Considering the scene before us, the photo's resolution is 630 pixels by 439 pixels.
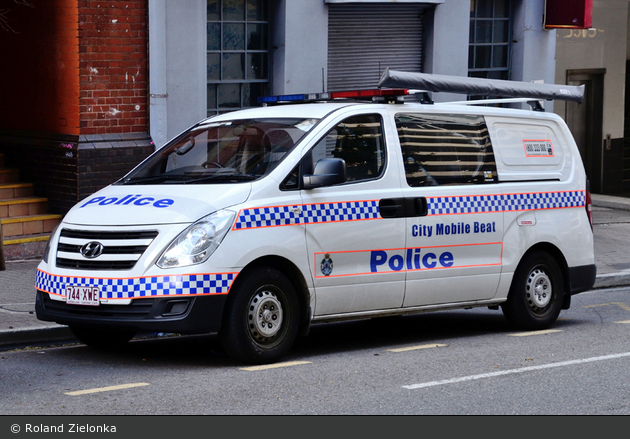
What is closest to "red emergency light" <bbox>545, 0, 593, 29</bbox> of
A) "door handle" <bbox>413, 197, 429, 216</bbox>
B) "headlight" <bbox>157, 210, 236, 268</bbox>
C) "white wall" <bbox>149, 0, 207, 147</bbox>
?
"white wall" <bbox>149, 0, 207, 147</bbox>

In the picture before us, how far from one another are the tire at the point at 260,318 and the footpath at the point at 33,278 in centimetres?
216

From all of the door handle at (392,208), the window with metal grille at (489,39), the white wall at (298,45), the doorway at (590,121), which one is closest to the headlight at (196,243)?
the door handle at (392,208)

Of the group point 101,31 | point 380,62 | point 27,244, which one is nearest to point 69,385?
point 27,244

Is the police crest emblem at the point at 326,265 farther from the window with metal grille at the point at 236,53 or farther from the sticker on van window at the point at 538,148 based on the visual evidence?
the window with metal grille at the point at 236,53

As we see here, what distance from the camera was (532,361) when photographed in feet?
25.3

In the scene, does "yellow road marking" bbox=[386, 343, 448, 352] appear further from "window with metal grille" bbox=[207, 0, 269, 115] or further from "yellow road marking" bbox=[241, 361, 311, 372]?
"window with metal grille" bbox=[207, 0, 269, 115]

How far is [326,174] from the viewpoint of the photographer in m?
7.43

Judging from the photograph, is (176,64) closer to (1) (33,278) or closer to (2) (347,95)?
(1) (33,278)

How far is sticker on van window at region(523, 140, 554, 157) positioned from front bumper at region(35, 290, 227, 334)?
3637 mm

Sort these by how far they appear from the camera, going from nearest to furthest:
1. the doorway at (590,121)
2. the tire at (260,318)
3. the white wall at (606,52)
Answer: the tire at (260,318)
the white wall at (606,52)
the doorway at (590,121)

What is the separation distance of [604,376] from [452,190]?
209 centimetres

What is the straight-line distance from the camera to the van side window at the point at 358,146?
783 cm

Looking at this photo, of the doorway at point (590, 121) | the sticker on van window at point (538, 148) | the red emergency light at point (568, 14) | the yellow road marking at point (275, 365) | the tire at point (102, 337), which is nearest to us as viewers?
the yellow road marking at point (275, 365)
